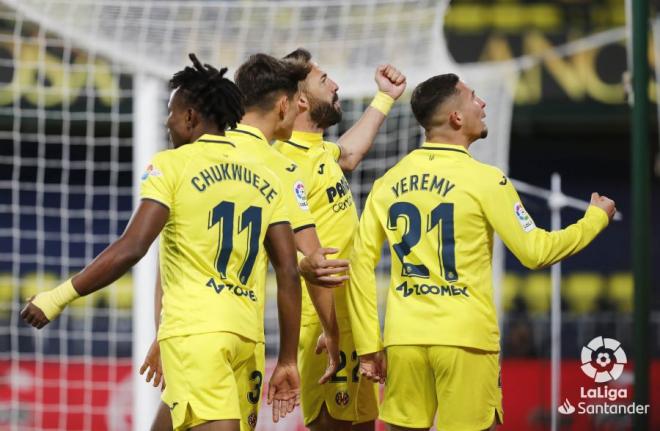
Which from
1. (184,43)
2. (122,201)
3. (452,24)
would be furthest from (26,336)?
(452,24)

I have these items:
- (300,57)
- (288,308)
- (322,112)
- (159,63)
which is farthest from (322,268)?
(159,63)

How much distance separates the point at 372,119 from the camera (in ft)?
18.2

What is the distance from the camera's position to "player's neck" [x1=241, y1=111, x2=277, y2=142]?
4500 millimetres

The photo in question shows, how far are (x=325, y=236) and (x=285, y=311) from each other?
3.14 ft

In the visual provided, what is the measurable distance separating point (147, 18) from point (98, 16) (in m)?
0.32

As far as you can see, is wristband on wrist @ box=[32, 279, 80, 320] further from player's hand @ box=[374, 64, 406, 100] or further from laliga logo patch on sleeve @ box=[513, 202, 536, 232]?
player's hand @ box=[374, 64, 406, 100]

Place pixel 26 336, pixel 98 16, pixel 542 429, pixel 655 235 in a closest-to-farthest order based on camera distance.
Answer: pixel 98 16 < pixel 542 429 < pixel 26 336 < pixel 655 235

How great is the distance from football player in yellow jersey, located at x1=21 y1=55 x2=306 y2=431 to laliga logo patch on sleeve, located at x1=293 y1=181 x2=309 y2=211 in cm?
33

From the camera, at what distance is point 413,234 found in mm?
4414

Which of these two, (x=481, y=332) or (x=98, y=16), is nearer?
(x=481, y=332)

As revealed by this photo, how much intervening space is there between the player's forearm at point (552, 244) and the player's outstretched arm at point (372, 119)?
4.35 feet

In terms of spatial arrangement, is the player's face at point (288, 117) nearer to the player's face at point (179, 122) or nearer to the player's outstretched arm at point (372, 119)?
the player's face at point (179, 122)

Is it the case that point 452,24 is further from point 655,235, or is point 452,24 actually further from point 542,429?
point 542,429

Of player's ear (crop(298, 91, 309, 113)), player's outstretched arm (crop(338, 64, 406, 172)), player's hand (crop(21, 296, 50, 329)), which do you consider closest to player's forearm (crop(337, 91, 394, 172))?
player's outstretched arm (crop(338, 64, 406, 172))
